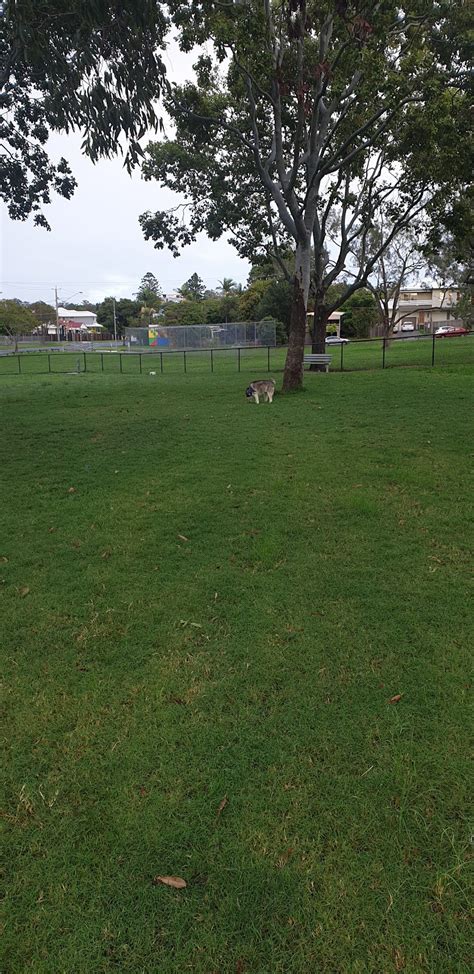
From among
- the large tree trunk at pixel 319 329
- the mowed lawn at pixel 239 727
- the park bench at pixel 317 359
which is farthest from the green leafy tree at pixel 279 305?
the mowed lawn at pixel 239 727

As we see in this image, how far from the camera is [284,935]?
6.05ft

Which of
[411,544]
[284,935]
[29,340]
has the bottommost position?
[284,935]

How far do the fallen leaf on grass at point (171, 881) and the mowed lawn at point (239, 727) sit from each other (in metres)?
0.02

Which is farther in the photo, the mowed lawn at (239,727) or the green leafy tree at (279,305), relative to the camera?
the green leafy tree at (279,305)

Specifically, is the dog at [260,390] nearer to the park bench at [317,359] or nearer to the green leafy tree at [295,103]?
the green leafy tree at [295,103]

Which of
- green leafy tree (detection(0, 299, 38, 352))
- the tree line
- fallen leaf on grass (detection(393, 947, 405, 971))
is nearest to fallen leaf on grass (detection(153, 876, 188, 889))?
fallen leaf on grass (detection(393, 947, 405, 971))

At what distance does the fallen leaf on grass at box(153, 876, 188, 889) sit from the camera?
2.00 metres

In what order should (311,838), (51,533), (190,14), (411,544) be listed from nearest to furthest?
(311,838), (411,544), (51,533), (190,14)

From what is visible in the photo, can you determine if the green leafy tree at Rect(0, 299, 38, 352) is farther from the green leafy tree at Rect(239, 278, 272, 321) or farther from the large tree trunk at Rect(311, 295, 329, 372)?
the large tree trunk at Rect(311, 295, 329, 372)

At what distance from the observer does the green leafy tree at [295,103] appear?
11250 mm

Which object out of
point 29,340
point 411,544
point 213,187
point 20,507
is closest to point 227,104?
point 213,187

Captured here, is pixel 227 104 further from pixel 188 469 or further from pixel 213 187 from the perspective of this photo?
pixel 188 469

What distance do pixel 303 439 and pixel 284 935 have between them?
24.8 ft

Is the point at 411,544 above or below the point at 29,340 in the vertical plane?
below
